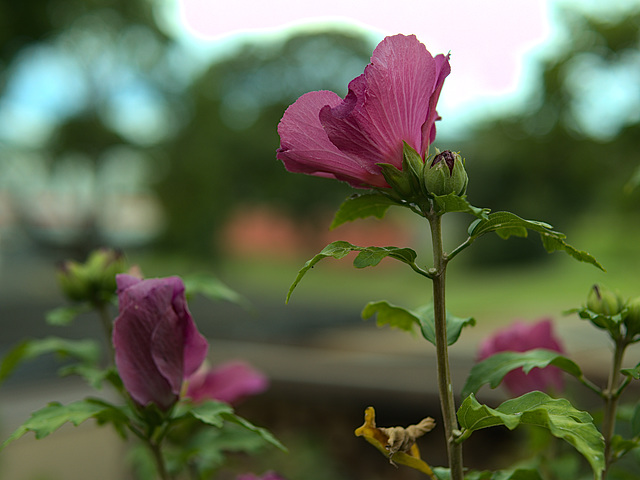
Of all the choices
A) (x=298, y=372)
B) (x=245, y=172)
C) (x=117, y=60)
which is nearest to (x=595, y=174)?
(x=298, y=372)

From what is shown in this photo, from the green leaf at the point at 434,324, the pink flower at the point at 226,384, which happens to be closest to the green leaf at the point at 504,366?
the green leaf at the point at 434,324

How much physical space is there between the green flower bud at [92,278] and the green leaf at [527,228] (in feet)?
1.14

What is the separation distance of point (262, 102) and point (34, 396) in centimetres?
1557

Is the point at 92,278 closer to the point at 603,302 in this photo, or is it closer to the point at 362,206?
the point at 362,206

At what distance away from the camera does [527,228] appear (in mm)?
343

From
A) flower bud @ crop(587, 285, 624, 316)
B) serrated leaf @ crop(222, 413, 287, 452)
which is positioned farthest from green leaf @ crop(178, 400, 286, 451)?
flower bud @ crop(587, 285, 624, 316)

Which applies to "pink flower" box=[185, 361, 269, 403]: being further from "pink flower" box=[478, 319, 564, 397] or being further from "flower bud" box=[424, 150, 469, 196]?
"flower bud" box=[424, 150, 469, 196]

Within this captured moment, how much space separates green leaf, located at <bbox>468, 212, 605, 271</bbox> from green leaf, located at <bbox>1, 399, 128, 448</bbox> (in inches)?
9.9

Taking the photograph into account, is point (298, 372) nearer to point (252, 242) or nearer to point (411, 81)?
point (411, 81)

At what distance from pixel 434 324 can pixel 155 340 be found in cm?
17

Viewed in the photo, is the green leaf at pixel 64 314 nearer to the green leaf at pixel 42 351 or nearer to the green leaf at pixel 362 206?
the green leaf at pixel 42 351

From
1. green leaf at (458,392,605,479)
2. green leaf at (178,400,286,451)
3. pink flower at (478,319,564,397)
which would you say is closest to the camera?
green leaf at (458,392,605,479)

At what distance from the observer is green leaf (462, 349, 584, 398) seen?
40 centimetres

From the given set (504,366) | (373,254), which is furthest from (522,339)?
(373,254)
